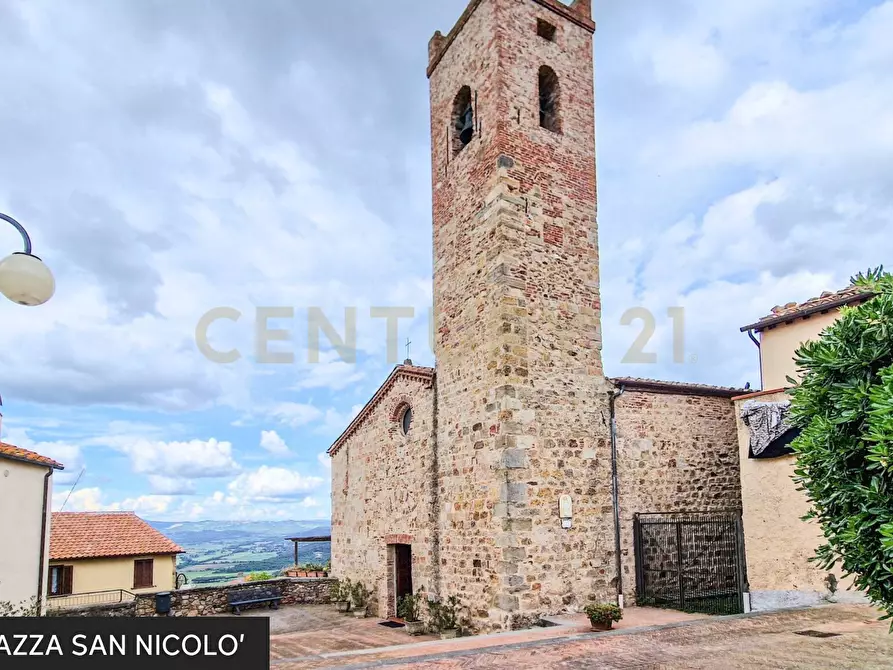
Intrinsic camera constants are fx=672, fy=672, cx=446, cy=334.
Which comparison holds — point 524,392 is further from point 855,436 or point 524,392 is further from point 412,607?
point 855,436

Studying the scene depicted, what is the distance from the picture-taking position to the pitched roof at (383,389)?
1518cm

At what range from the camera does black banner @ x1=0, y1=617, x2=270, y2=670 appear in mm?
4988

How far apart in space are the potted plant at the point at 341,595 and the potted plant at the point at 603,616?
9.24m

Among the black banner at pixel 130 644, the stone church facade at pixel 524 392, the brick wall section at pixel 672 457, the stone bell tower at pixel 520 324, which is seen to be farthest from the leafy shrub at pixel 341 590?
the black banner at pixel 130 644

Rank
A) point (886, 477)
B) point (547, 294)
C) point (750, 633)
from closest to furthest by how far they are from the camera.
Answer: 1. point (886, 477)
2. point (750, 633)
3. point (547, 294)

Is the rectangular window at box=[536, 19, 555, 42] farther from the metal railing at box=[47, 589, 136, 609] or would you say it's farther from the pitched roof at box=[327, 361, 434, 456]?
the metal railing at box=[47, 589, 136, 609]

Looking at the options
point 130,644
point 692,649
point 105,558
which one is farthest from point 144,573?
point 130,644

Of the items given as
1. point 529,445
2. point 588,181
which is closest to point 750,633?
point 529,445

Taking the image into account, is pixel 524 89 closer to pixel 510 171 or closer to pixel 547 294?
pixel 510 171

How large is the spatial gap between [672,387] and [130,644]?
40.4ft

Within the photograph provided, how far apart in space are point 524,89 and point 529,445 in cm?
724

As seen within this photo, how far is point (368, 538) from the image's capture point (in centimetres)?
1756

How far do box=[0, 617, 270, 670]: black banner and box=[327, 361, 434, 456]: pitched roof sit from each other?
394 inches

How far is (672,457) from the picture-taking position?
14742 mm
